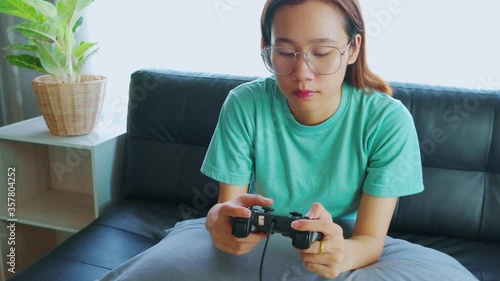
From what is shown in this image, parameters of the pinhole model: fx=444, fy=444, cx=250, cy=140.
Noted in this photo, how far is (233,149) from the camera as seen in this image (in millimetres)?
1008

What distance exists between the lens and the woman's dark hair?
865 mm

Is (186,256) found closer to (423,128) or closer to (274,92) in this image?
(274,92)

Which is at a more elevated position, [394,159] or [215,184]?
[394,159]

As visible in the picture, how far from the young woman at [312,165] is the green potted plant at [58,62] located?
0.70 metres

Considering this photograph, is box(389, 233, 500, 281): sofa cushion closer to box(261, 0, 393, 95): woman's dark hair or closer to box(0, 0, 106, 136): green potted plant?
box(261, 0, 393, 95): woman's dark hair

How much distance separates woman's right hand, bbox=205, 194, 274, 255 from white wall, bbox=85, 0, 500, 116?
0.90 m

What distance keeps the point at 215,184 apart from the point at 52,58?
0.68 metres

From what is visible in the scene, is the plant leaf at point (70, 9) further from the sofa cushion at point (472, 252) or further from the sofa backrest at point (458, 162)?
the sofa cushion at point (472, 252)

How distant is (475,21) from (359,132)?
2.47 feet

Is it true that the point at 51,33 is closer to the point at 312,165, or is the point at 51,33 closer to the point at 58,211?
the point at 58,211

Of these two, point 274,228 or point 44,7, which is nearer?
point 274,228

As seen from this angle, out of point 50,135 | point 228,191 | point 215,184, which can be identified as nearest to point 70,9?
point 50,135

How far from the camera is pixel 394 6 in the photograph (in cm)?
146

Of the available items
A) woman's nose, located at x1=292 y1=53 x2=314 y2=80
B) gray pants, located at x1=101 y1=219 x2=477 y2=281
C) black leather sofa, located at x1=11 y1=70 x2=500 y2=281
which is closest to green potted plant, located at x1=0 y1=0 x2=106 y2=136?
black leather sofa, located at x1=11 y1=70 x2=500 y2=281
